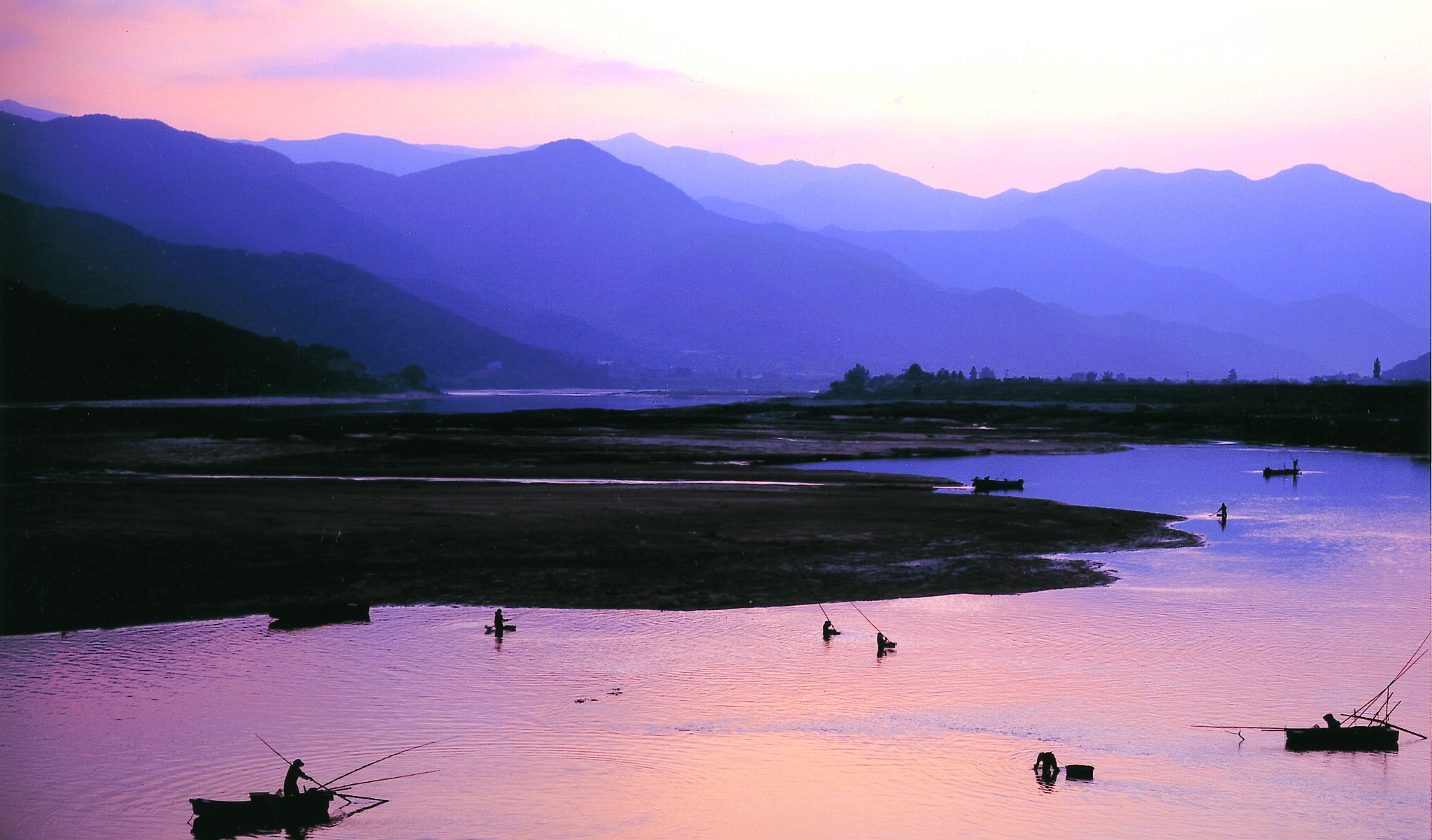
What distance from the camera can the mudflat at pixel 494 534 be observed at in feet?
104

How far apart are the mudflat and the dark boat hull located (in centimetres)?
1217

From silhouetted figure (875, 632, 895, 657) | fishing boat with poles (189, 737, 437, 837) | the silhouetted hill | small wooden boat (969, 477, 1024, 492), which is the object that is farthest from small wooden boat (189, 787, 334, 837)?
the silhouetted hill

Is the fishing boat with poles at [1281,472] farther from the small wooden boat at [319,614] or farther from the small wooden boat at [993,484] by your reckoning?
the small wooden boat at [319,614]

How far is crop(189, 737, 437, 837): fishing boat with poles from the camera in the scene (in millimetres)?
16656

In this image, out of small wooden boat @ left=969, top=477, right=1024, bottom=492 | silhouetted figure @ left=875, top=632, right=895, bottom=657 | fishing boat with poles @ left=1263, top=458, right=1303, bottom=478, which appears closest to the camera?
silhouetted figure @ left=875, top=632, right=895, bottom=657

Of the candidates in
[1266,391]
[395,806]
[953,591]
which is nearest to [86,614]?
[395,806]

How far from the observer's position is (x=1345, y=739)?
20.9 meters

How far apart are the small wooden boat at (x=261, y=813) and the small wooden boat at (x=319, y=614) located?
434 inches

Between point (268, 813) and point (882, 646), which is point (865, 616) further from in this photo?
point (268, 813)

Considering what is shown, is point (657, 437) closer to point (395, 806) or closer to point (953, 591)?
point (953, 591)

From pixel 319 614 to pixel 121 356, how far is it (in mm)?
158539

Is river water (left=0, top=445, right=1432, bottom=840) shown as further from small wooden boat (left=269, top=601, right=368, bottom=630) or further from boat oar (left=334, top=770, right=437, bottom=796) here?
→ small wooden boat (left=269, top=601, right=368, bottom=630)

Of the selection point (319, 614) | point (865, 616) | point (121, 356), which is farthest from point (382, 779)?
point (121, 356)

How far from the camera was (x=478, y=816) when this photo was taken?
1789cm
